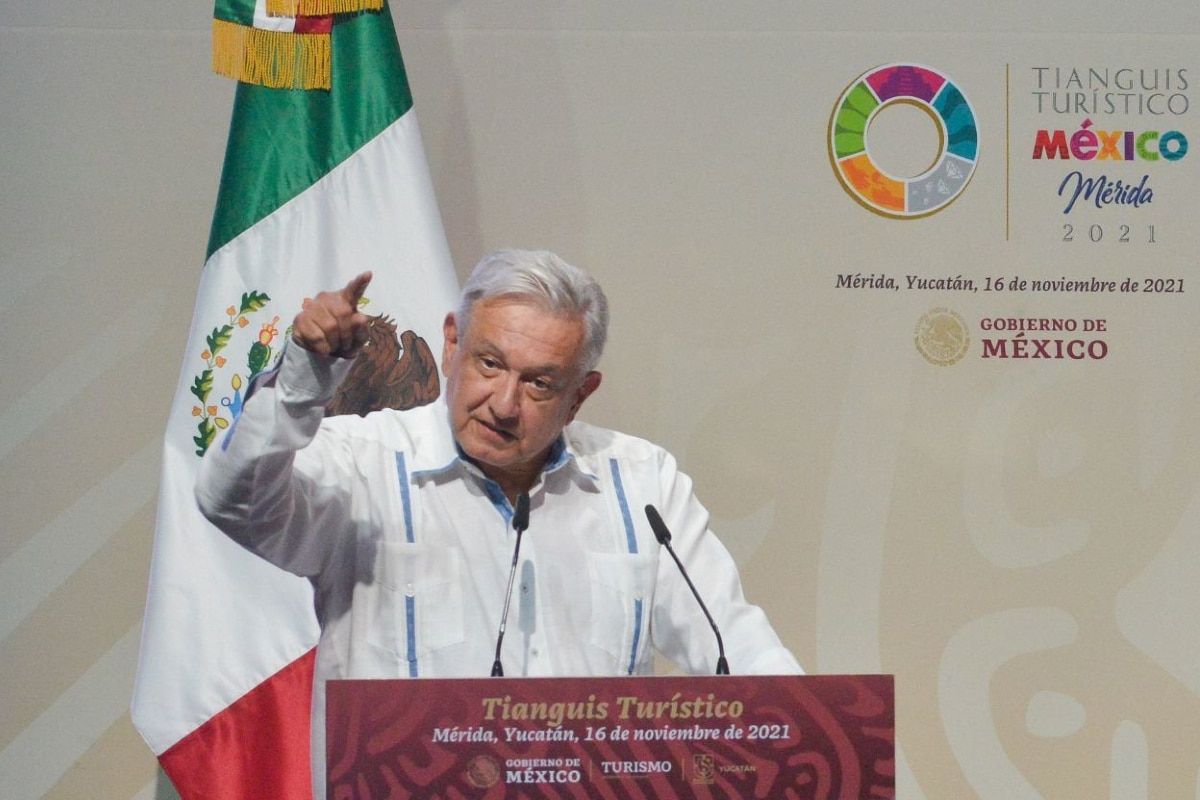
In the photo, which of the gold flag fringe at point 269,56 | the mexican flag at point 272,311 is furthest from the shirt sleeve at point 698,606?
the gold flag fringe at point 269,56

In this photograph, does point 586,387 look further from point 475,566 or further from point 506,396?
point 475,566

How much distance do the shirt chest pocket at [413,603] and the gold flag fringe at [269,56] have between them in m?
1.26

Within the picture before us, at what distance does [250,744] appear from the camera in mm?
2754

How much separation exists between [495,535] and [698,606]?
35cm

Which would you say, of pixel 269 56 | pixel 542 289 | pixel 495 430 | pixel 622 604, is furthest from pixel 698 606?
pixel 269 56

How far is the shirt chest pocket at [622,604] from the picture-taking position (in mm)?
2117

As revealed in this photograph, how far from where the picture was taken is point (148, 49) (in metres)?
3.26

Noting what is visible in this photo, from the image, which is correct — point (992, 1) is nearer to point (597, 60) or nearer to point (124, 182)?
point (597, 60)

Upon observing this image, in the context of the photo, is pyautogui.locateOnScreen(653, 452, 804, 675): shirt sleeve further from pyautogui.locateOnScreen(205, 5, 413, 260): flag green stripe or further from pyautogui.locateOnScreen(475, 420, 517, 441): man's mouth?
pyautogui.locateOnScreen(205, 5, 413, 260): flag green stripe

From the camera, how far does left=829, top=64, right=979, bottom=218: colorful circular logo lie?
3.37 meters

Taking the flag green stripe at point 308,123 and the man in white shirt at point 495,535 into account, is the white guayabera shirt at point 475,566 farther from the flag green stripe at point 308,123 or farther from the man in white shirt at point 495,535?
the flag green stripe at point 308,123

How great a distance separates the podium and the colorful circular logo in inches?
82.4

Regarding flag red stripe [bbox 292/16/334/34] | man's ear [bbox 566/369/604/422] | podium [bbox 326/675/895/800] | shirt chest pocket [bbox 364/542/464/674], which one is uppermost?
flag red stripe [bbox 292/16/334/34]

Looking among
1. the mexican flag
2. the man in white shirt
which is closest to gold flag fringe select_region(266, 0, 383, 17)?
the mexican flag
